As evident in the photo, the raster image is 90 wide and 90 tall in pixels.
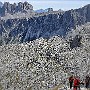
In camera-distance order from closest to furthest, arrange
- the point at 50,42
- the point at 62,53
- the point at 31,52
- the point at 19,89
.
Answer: the point at 19,89
the point at 62,53
the point at 31,52
the point at 50,42

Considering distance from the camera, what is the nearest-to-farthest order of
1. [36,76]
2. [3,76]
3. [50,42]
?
[36,76]
[3,76]
[50,42]

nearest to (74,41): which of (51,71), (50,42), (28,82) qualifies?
(50,42)

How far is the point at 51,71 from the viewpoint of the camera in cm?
12850

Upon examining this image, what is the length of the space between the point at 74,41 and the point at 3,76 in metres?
40.1

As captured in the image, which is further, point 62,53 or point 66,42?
point 66,42

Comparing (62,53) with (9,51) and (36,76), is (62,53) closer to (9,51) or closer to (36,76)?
(36,76)

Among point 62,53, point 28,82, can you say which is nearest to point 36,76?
point 28,82

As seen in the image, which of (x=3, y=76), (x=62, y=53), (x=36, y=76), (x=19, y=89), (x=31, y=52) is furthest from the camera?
(x=31, y=52)

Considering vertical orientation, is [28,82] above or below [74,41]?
below

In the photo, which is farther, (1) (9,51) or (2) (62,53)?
(1) (9,51)

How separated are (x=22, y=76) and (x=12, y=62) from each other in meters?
21.3

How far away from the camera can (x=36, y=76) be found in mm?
126625

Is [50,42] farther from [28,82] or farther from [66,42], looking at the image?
[28,82]

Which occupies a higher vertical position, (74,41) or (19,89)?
(74,41)
